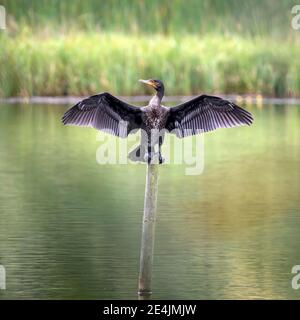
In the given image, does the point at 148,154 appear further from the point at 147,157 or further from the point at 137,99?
the point at 137,99

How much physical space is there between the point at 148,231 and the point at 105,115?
103cm

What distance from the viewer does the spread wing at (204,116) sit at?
10844 millimetres

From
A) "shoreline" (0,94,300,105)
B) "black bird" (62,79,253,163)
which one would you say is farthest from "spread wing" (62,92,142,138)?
"shoreline" (0,94,300,105)

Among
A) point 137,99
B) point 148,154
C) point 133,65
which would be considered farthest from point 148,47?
point 148,154

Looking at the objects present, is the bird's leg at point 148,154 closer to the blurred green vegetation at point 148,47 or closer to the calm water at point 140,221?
the calm water at point 140,221

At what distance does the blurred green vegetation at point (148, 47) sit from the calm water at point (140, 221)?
300 centimetres

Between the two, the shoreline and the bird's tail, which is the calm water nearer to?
the bird's tail

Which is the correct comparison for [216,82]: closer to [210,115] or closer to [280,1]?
[280,1]

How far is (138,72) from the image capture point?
23.9m

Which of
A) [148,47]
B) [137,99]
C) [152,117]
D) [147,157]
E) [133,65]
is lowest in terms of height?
[147,157]

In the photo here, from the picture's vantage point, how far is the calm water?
11188 mm

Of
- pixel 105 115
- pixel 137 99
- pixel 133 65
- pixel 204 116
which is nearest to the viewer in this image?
pixel 105 115

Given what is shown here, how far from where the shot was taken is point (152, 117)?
1060 cm

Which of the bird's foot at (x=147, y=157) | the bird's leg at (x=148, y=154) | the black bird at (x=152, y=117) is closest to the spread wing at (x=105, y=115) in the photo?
the black bird at (x=152, y=117)
